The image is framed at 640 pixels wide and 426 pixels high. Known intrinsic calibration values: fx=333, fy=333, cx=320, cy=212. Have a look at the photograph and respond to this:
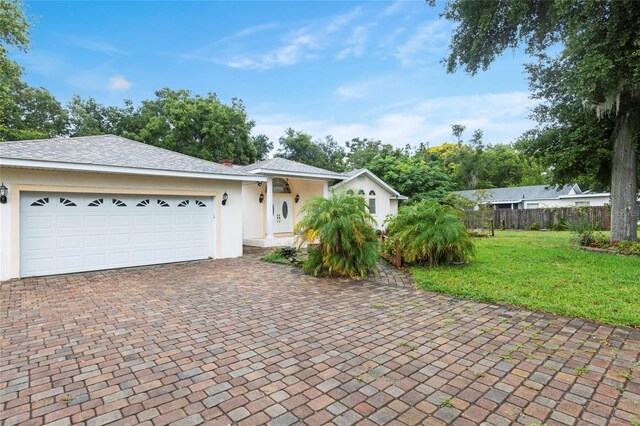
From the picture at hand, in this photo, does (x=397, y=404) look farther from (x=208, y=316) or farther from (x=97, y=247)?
(x=97, y=247)

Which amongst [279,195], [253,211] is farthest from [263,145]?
[253,211]

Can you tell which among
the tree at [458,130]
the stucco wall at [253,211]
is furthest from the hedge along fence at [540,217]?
the tree at [458,130]

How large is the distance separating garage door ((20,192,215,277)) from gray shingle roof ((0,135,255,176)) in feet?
2.84

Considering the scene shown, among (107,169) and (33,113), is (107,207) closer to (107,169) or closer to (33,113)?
(107,169)

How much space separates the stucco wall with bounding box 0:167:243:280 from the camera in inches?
271

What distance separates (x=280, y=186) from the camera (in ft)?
49.5

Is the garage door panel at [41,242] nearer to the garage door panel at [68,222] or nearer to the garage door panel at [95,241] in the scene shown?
the garage door panel at [68,222]

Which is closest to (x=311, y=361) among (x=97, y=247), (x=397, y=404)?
(x=397, y=404)

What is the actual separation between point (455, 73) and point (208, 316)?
11641mm

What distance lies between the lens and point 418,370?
2984 millimetres

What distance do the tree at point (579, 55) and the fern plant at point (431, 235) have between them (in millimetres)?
4733

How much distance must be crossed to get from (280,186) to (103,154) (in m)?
7.57

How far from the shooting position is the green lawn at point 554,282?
467 centimetres

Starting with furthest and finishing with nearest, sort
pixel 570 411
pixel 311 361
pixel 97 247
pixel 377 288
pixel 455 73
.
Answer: pixel 455 73
pixel 97 247
pixel 377 288
pixel 311 361
pixel 570 411
